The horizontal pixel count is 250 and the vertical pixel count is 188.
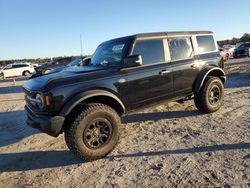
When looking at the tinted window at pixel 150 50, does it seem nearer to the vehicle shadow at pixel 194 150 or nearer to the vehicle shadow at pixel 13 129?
the vehicle shadow at pixel 194 150

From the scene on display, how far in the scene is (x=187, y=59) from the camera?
6.69 metres

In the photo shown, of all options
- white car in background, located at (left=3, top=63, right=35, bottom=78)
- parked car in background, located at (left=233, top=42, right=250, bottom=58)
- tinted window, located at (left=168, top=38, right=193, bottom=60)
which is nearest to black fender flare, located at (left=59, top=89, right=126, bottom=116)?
tinted window, located at (left=168, top=38, right=193, bottom=60)

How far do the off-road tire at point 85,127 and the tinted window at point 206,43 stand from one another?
9.98 ft

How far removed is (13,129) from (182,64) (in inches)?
176

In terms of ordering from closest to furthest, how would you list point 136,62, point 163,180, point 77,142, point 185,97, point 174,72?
point 163,180 → point 77,142 → point 136,62 → point 174,72 → point 185,97

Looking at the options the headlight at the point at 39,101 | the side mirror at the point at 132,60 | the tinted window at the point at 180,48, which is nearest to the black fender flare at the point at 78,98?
the headlight at the point at 39,101

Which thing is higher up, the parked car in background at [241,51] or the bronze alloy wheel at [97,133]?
the parked car in background at [241,51]

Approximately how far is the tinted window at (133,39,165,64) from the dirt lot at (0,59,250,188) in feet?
4.87

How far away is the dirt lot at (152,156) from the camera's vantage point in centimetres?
417

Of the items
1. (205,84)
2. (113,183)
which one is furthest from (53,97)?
(205,84)

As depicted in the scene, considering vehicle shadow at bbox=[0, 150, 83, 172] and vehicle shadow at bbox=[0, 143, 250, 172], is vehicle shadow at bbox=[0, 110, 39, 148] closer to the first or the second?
vehicle shadow at bbox=[0, 150, 83, 172]

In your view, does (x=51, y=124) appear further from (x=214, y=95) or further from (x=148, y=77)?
(x=214, y=95)

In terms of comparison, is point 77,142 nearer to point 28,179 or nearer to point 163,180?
point 28,179

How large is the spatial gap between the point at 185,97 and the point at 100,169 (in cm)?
308
